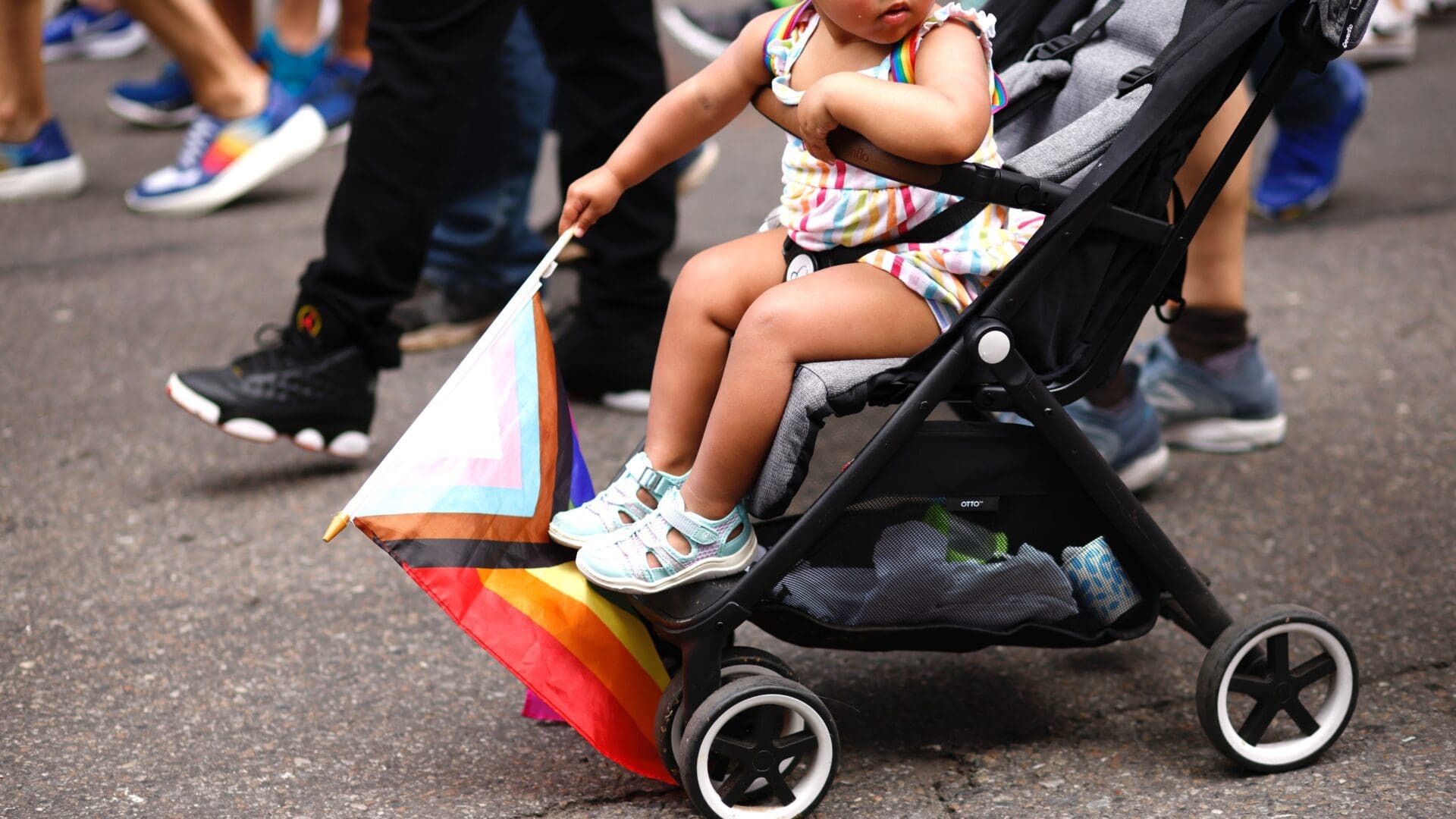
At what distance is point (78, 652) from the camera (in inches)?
91.4

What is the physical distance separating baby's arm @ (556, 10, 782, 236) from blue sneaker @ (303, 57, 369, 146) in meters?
3.50

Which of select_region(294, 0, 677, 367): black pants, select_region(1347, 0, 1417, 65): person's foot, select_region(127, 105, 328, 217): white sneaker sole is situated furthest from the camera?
select_region(1347, 0, 1417, 65): person's foot

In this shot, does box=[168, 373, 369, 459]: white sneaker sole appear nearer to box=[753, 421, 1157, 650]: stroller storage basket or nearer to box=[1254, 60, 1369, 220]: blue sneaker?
box=[753, 421, 1157, 650]: stroller storage basket

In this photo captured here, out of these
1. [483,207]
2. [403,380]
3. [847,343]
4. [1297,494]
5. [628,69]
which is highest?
[847,343]

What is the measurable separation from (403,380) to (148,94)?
303 cm

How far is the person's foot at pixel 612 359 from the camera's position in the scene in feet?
10.7

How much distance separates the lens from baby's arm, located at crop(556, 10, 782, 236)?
6.46 ft

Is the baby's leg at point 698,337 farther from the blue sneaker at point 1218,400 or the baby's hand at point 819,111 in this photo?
the blue sneaker at point 1218,400

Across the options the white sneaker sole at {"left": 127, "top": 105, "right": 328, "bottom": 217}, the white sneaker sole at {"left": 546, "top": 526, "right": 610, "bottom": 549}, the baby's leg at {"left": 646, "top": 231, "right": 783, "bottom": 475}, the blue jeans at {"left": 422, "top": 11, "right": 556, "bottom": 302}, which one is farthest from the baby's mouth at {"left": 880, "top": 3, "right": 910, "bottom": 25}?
the white sneaker sole at {"left": 127, "top": 105, "right": 328, "bottom": 217}

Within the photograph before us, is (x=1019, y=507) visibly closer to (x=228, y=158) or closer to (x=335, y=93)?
(x=228, y=158)

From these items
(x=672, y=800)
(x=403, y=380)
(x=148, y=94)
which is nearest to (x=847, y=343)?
(x=672, y=800)

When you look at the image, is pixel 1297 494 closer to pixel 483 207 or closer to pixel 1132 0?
pixel 1132 0

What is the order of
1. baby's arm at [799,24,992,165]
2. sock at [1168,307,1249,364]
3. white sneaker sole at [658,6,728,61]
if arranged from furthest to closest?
white sneaker sole at [658,6,728,61]
sock at [1168,307,1249,364]
baby's arm at [799,24,992,165]

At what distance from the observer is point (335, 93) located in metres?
5.34
